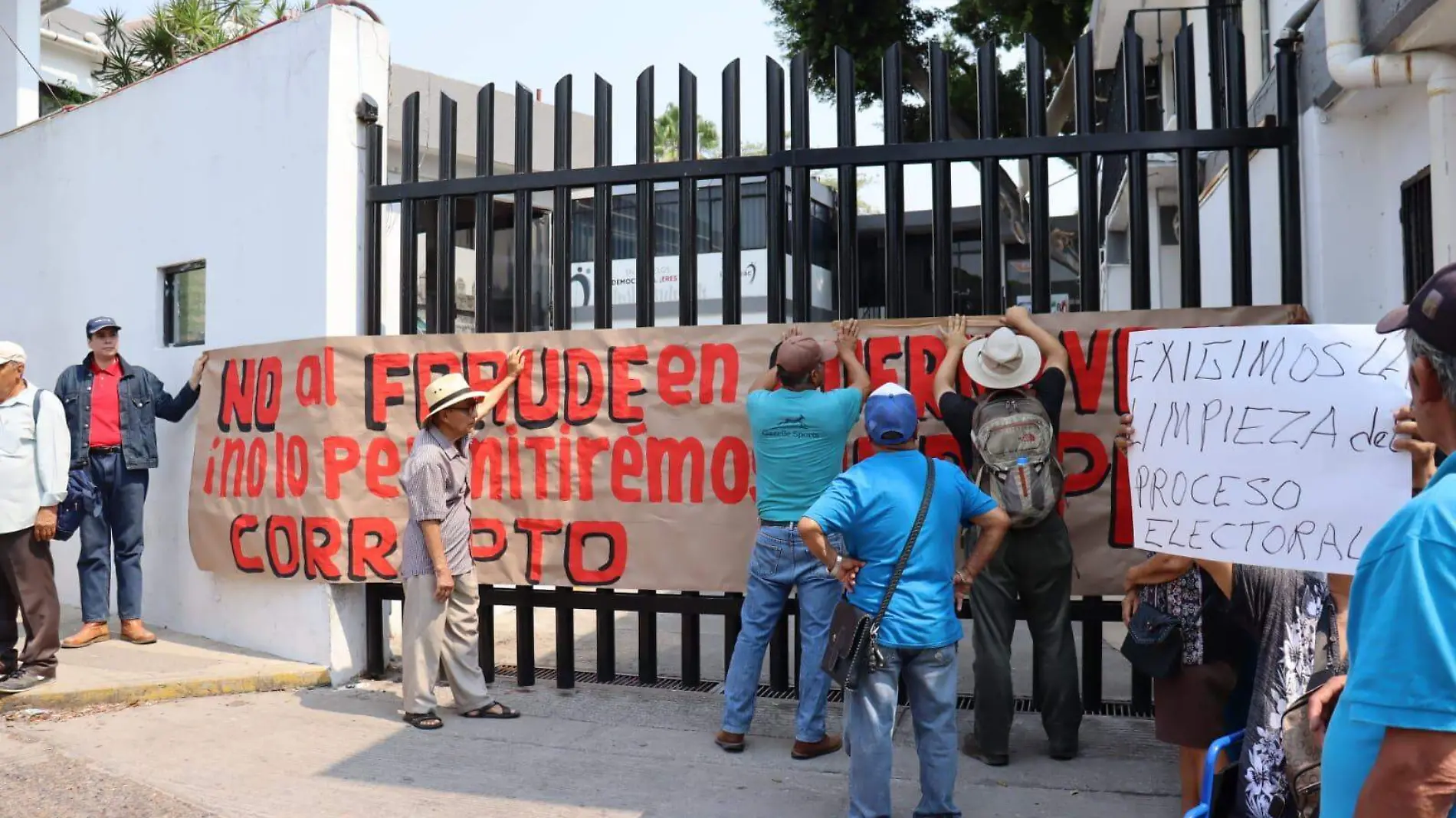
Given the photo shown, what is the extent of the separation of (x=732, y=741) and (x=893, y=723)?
122 cm

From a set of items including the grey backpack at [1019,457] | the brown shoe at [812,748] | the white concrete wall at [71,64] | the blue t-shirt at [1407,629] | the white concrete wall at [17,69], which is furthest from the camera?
the white concrete wall at [71,64]

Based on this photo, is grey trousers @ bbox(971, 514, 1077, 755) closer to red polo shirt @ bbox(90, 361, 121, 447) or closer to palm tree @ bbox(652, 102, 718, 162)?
red polo shirt @ bbox(90, 361, 121, 447)

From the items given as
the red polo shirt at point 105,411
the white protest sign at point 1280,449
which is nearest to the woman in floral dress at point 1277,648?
the white protest sign at point 1280,449

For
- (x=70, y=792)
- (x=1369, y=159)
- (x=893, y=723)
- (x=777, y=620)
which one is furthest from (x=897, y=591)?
(x=70, y=792)

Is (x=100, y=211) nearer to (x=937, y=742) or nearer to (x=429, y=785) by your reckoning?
(x=429, y=785)

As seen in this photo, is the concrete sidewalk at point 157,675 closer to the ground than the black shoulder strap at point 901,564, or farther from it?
closer to the ground

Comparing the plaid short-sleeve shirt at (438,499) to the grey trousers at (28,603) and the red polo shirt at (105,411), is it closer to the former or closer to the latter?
the grey trousers at (28,603)

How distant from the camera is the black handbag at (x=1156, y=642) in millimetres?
3506

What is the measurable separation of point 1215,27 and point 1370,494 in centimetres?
284

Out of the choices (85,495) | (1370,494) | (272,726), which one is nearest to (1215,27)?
(1370,494)

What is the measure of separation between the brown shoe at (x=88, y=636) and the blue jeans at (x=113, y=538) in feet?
0.14

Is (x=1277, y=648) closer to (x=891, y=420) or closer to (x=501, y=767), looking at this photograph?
(x=891, y=420)

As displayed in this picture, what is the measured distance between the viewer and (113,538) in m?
6.79

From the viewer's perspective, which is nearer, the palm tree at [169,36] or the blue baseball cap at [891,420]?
the blue baseball cap at [891,420]
